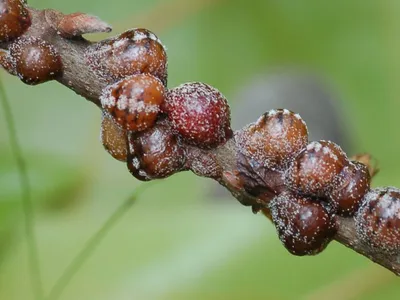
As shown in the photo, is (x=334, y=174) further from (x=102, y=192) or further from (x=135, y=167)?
(x=102, y=192)

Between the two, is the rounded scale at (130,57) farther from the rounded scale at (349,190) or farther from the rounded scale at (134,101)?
the rounded scale at (349,190)

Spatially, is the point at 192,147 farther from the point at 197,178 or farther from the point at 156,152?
the point at 197,178

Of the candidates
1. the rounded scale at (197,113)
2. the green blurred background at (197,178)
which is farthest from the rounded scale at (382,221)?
the green blurred background at (197,178)

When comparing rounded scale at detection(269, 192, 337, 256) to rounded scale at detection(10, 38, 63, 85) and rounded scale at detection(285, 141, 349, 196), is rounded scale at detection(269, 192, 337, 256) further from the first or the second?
rounded scale at detection(10, 38, 63, 85)

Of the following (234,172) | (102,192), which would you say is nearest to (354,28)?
→ (102,192)

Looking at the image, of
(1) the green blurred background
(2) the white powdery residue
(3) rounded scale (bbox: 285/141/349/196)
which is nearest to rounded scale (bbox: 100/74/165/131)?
(2) the white powdery residue
